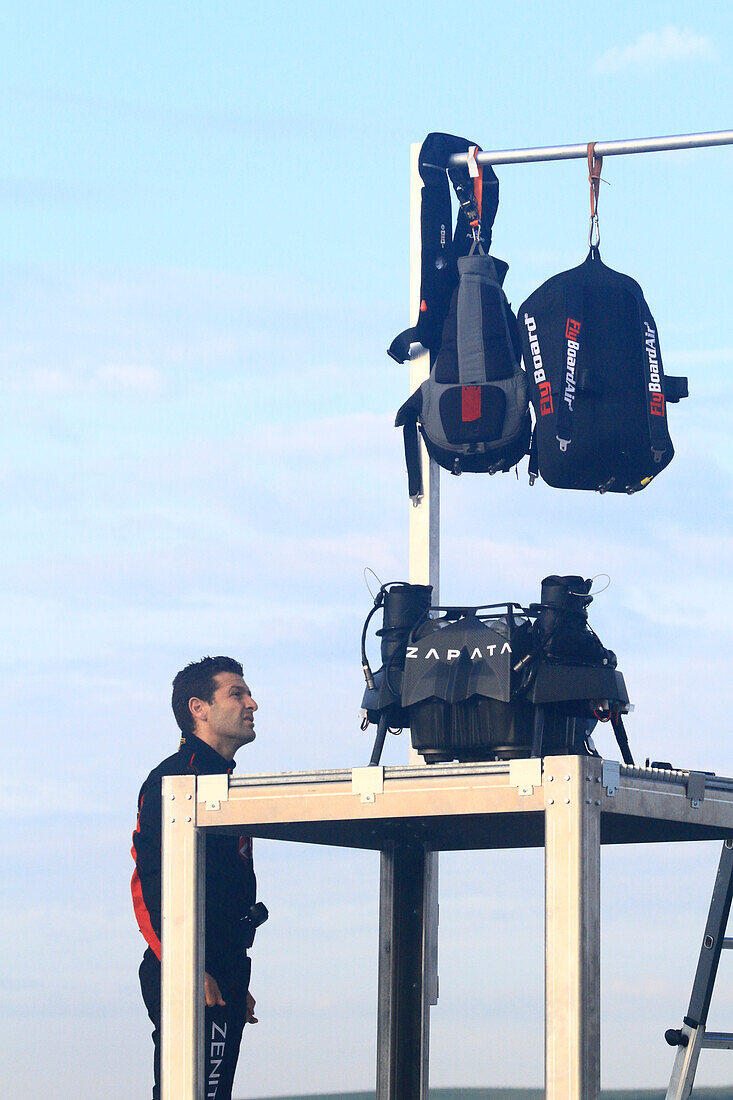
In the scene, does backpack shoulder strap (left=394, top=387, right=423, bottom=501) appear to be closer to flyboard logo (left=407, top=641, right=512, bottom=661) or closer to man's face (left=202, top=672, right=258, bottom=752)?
man's face (left=202, top=672, right=258, bottom=752)

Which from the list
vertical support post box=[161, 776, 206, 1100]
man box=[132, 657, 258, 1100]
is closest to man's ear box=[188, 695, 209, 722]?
man box=[132, 657, 258, 1100]

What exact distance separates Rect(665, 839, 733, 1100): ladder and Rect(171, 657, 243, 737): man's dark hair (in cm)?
224

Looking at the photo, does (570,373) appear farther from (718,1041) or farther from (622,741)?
(718,1041)

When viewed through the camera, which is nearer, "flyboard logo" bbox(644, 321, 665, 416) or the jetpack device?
the jetpack device

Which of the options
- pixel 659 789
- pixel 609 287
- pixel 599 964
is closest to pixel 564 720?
pixel 659 789

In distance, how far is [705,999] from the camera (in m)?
7.41

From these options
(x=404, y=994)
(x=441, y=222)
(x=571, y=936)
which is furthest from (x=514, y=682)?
(x=441, y=222)

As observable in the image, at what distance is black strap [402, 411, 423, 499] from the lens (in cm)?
766

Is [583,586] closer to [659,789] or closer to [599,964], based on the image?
[659,789]

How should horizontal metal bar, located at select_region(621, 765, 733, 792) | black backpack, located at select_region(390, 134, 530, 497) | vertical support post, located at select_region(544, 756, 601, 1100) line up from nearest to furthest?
vertical support post, located at select_region(544, 756, 601, 1100), horizontal metal bar, located at select_region(621, 765, 733, 792), black backpack, located at select_region(390, 134, 530, 497)

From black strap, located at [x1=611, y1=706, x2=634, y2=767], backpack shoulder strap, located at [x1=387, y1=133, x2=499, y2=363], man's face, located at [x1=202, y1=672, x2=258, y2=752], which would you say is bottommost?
black strap, located at [x1=611, y1=706, x2=634, y2=767]

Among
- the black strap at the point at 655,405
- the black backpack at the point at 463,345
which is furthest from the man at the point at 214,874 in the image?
the black strap at the point at 655,405

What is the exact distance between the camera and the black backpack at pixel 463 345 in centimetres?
721

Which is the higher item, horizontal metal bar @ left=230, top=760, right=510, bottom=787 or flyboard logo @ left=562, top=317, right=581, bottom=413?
flyboard logo @ left=562, top=317, right=581, bottom=413
